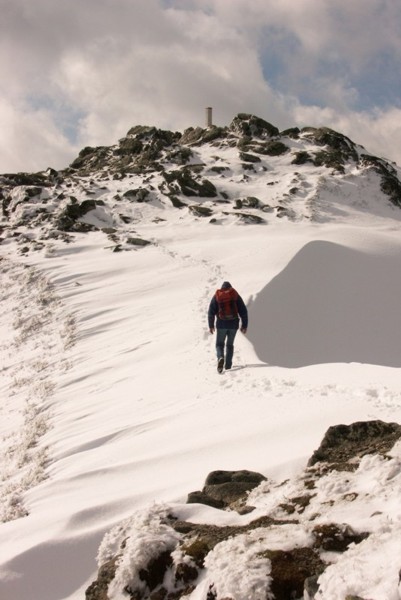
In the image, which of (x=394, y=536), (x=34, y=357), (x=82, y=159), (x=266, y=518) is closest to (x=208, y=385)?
(x=266, y=518)

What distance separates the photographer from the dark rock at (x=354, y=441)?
173 inches

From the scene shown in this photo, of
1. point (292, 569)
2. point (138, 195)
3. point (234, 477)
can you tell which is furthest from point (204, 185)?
point (292, 569)

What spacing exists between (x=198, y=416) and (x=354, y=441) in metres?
2.98

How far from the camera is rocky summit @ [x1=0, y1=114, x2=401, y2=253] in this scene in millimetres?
32938

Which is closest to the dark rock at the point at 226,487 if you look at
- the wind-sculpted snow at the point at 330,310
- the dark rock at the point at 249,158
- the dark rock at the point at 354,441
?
the dark rock at the point at 354,441

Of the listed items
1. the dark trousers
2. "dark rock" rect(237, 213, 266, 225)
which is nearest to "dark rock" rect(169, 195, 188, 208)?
"dark rock" rect(237, 213, 266, 225)

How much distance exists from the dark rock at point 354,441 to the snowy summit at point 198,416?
2 centimetres

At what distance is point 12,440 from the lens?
883cm

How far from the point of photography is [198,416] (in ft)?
23.8

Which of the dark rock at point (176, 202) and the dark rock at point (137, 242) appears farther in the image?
the dark rock at point (176, 202)

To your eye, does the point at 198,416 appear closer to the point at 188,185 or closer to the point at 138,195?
the point at 138,195

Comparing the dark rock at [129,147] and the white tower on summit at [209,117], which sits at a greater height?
the white tower on summit at [209,117]

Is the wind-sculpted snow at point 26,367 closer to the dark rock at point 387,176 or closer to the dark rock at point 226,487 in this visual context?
the dark rock at point 226,487

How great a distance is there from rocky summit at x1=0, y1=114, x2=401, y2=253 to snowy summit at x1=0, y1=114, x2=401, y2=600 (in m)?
1.32
